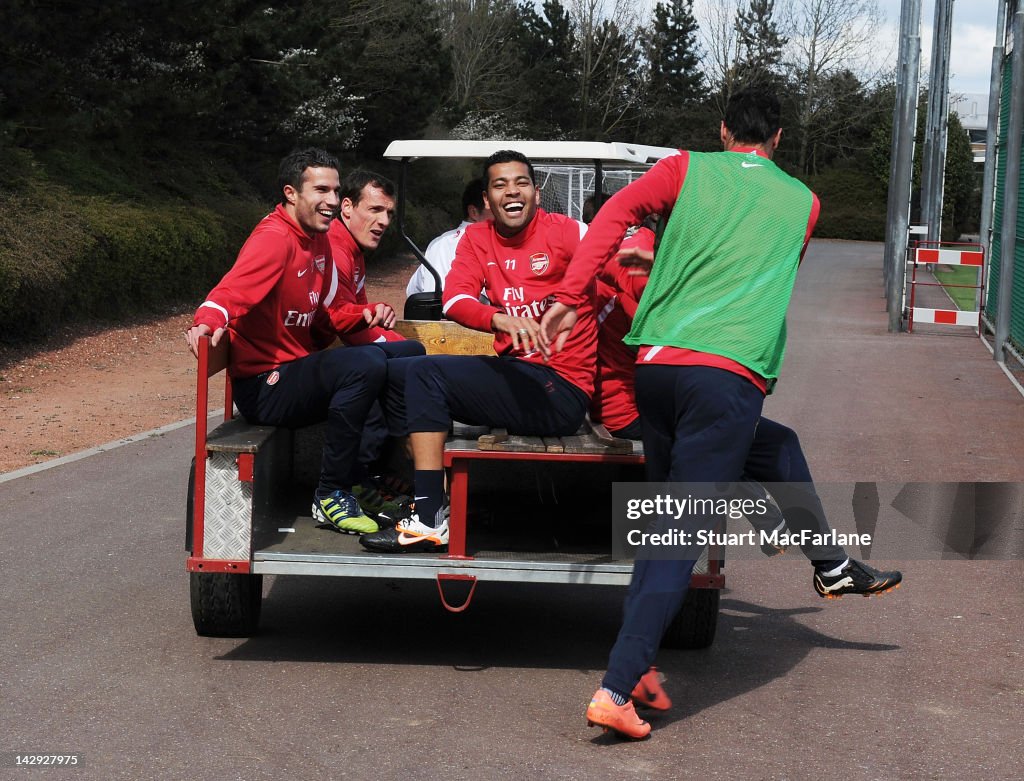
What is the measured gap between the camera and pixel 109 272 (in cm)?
1856

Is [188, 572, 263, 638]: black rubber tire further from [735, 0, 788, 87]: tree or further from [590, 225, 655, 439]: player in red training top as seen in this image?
[735, 0, 788, 87]: tree

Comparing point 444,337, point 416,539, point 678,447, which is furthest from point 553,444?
point 444,337

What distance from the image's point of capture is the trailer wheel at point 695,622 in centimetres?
549

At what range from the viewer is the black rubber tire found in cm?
541

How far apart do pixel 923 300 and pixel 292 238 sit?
23820 millimetres

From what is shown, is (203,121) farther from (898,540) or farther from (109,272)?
(898,540)

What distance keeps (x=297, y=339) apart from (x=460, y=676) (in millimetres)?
1617

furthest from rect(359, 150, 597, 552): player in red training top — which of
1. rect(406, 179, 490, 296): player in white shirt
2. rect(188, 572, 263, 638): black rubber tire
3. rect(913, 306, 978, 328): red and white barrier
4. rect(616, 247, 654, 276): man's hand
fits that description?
rect(913, 306, 978, 328): red and white barrier

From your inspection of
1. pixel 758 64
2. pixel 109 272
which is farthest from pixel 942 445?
pixel 758 64

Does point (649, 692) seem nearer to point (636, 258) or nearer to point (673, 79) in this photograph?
point (636, 258)

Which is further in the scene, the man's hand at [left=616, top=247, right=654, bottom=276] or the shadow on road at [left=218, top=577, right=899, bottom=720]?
the shadow on road at [left=218, top=577, right=899, bottom=720]

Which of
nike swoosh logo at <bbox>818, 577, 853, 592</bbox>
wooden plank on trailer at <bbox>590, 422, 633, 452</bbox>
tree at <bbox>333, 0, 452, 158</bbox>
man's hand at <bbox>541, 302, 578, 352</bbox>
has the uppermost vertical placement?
tree at <bbox>333, 0, 452, 158</bbox>

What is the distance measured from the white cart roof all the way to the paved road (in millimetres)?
Answer: 2488

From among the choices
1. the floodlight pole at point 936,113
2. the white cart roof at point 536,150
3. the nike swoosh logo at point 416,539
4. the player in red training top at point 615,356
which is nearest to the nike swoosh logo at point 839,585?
the player in red training top at point 615,356
